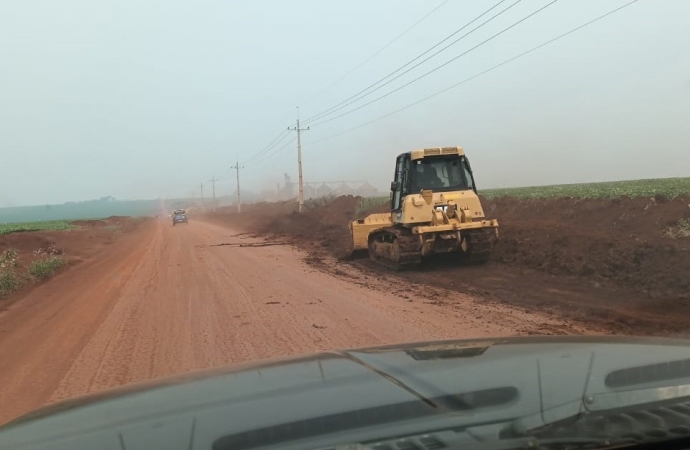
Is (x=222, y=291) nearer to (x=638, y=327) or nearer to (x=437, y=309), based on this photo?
(x=437, y=309)

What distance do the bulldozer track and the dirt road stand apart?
4.31 ft

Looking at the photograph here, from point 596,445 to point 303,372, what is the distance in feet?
5.66

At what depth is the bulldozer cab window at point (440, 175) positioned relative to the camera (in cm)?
1602

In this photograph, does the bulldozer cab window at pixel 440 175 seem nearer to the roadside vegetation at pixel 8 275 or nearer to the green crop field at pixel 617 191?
the roadside vegetation at pixel 8 275

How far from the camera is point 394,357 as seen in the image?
375cm

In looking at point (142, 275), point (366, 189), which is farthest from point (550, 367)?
point (366, 189)

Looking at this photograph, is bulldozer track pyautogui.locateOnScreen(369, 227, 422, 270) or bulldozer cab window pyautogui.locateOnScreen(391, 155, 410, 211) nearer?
bulldozer track pyautogui.locateOnScreen(369, 227, 422, 270)

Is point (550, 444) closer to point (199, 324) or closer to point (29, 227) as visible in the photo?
point (199, 324)

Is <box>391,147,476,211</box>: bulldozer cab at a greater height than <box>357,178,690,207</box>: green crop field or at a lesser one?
greater

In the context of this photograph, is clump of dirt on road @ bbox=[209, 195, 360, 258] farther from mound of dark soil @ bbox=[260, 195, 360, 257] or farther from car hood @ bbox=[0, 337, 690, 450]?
car hood @ bbox=[0, 337, 690, 450]

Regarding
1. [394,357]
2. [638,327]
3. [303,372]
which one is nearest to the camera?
[303,372]

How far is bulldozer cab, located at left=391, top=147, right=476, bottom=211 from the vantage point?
15.9 meters

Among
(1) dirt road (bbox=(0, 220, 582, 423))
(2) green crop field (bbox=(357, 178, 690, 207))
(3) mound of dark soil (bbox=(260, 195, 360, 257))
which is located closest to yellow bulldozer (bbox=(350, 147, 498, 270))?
(1) dirt road (bbox=(0, 220, 582, 423))

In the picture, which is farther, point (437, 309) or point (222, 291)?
point (222, 291)
